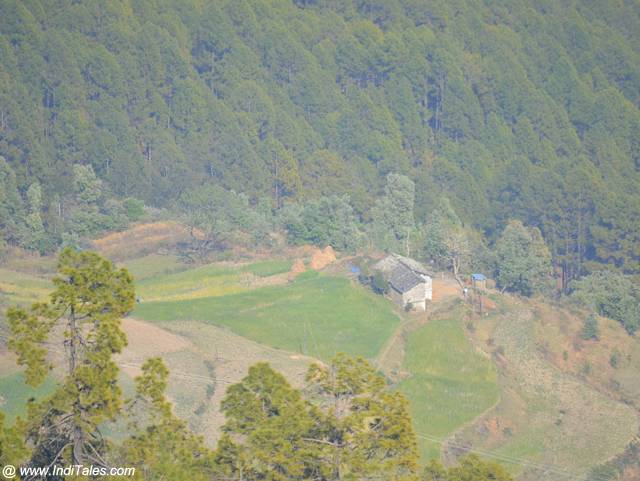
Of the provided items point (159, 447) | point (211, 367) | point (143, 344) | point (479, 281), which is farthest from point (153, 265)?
point (159, 447)

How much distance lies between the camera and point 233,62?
A: 10169 centimetres

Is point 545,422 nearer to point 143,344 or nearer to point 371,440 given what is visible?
point 143,344

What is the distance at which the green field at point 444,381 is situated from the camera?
49.8 metres

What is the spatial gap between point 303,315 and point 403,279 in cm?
641

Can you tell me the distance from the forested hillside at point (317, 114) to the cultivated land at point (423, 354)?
18.9 meters

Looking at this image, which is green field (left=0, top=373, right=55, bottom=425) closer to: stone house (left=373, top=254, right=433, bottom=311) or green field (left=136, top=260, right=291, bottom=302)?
green field (left=136, top=260, right=291, bottom=302)

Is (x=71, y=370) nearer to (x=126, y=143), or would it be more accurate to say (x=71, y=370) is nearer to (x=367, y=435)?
(x=367, y=435)

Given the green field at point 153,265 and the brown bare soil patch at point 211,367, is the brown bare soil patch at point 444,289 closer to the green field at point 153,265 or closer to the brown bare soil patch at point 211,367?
the brown bare soil patch at point 211,367

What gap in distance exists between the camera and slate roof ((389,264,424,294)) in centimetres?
6359

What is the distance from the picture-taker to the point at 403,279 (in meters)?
64.9

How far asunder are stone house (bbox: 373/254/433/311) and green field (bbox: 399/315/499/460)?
240cm

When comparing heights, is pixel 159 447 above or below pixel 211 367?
above

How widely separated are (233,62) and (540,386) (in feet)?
173

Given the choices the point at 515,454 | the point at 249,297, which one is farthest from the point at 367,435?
the point at 249,297
